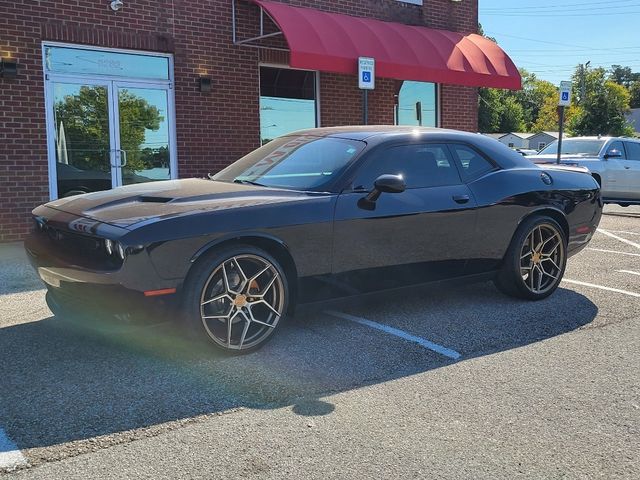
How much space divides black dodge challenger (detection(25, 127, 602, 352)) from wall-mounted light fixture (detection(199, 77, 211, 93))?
4.86 m

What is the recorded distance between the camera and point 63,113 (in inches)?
356

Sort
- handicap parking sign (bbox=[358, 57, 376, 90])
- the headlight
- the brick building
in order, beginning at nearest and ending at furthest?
1. the headlight
2. the brick building
3. handicap parking sign (bbox=[358, 57, 376, 90])

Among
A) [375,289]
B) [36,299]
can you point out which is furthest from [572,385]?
[36,299]

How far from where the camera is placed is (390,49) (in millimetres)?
10875

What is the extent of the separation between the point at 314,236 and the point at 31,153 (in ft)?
19.1

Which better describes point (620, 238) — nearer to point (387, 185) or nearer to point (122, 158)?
point (387, 185)

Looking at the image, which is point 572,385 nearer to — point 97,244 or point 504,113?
point 97,244

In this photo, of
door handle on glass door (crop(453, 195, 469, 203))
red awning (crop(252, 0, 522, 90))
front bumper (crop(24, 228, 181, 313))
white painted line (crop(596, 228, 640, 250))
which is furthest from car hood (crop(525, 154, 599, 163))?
front bumper (crop(24, 228, 181, 313))

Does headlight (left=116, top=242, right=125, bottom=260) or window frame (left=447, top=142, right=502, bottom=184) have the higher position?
window frame (left=447, top=142, right=502, bottom=184)

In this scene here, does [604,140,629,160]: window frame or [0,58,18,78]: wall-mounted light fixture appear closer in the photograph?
[0,58,18,78]: wall-mounted light fixture

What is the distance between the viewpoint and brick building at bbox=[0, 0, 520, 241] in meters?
8.63

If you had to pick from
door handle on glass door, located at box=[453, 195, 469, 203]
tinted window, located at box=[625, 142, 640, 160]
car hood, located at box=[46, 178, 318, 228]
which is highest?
tinted window, located at box=[625, 142, 640, 160]

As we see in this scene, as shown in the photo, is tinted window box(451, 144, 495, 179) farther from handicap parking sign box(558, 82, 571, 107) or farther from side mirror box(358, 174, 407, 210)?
handicap parking sign box(558, 82, 571, 107)

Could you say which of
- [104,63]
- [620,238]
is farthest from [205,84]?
[620,238]
